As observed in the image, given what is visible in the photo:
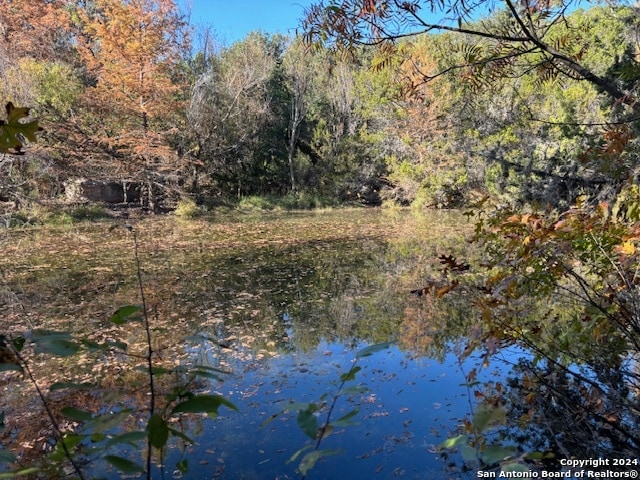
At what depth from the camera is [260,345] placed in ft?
15.0

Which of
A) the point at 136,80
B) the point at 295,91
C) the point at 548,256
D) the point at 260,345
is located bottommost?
the point at 260,345

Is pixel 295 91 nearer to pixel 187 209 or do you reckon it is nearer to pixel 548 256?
pixel 187 209

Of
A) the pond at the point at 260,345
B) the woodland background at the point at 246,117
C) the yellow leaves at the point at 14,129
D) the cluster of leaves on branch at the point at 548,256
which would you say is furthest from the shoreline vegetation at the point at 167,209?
the yellow leaves at the point at 14,129

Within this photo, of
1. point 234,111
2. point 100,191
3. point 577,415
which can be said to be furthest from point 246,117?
point 577,415

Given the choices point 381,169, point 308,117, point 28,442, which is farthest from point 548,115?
point 28,442

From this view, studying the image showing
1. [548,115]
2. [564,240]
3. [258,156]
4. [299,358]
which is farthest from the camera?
[258,156]

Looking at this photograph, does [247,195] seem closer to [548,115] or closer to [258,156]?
[258,156]

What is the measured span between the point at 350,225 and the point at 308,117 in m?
9.82

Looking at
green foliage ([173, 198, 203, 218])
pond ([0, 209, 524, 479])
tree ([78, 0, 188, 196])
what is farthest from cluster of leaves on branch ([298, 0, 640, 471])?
tree ([78, 0, 188, 196])

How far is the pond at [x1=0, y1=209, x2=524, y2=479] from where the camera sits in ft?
8.70

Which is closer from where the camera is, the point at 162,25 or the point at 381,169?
the point at 162,25

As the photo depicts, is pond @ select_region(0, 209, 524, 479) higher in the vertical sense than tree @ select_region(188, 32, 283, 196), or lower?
lower

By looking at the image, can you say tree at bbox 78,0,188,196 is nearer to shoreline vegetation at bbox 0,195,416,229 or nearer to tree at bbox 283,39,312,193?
shoreline vegetation at bbox 0,195,416,229

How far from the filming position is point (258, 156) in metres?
21.6
